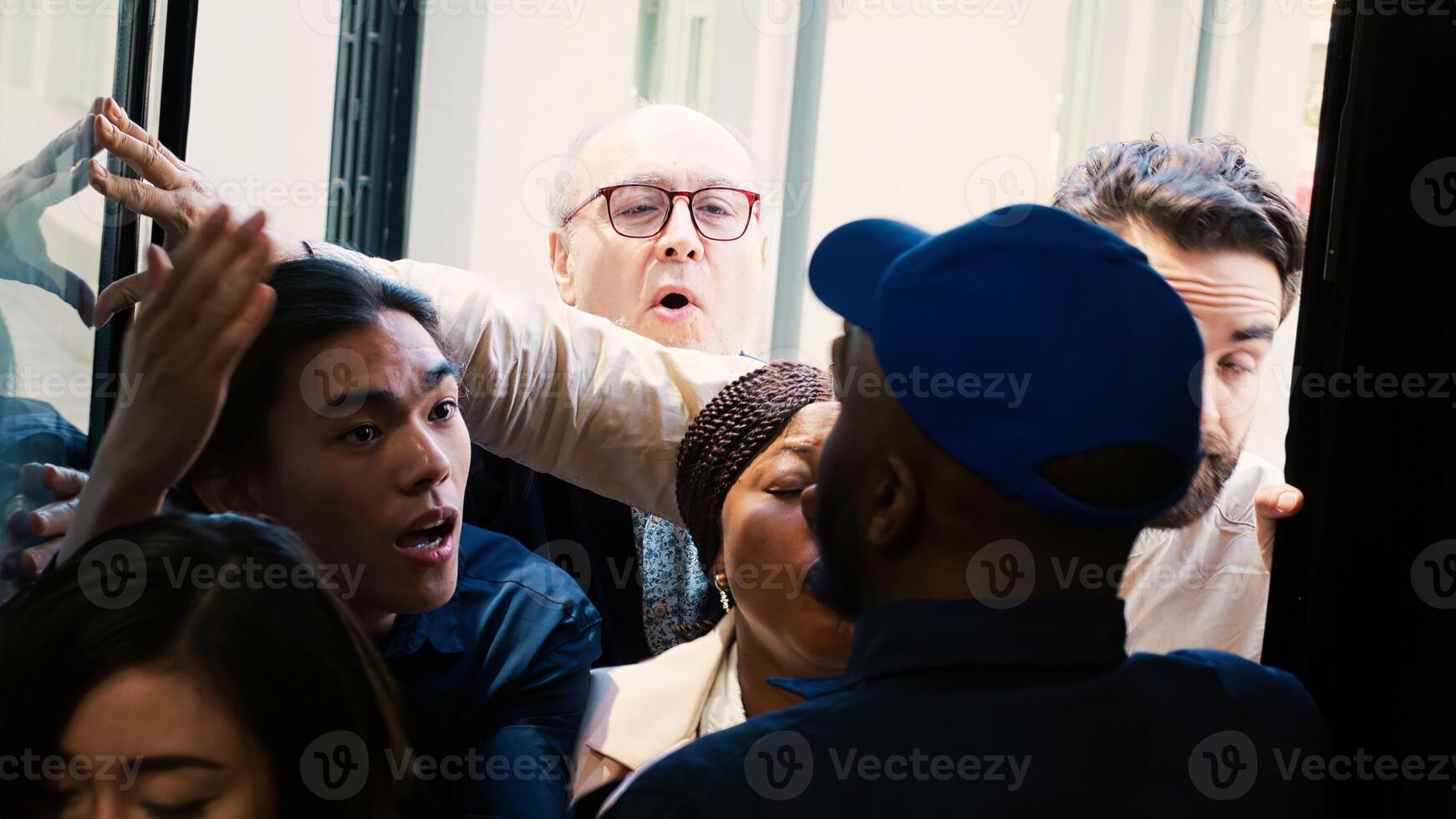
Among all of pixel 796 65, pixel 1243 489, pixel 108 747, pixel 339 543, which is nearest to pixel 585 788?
pixel 339 543

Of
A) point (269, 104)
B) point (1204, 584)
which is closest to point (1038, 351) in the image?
point (1204, 584)

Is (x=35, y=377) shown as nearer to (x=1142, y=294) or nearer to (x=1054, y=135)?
(x=1142, y=294)

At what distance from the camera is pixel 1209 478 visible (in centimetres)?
131

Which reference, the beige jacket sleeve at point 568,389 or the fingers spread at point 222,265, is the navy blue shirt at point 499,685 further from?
the fingers spread at point 222,265

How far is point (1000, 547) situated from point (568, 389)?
60 cm

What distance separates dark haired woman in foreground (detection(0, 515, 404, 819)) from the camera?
832mm

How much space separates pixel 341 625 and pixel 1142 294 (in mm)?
551

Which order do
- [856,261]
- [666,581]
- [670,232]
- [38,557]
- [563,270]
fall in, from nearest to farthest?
[856,261]
[38,557]
[666,581]
[670,232]
[563,270]

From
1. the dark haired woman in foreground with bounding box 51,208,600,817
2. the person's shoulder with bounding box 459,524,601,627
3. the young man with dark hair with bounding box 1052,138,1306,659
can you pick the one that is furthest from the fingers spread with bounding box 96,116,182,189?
the young man with dark hair with bounding box 1052,138,1306,659

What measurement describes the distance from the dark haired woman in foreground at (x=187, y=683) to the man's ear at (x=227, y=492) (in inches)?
8.2

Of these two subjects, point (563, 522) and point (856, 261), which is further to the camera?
point (563, 522)

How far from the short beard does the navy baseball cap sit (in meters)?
0.55

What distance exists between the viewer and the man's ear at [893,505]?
2.42 feet

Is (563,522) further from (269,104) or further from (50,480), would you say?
(269,104)
